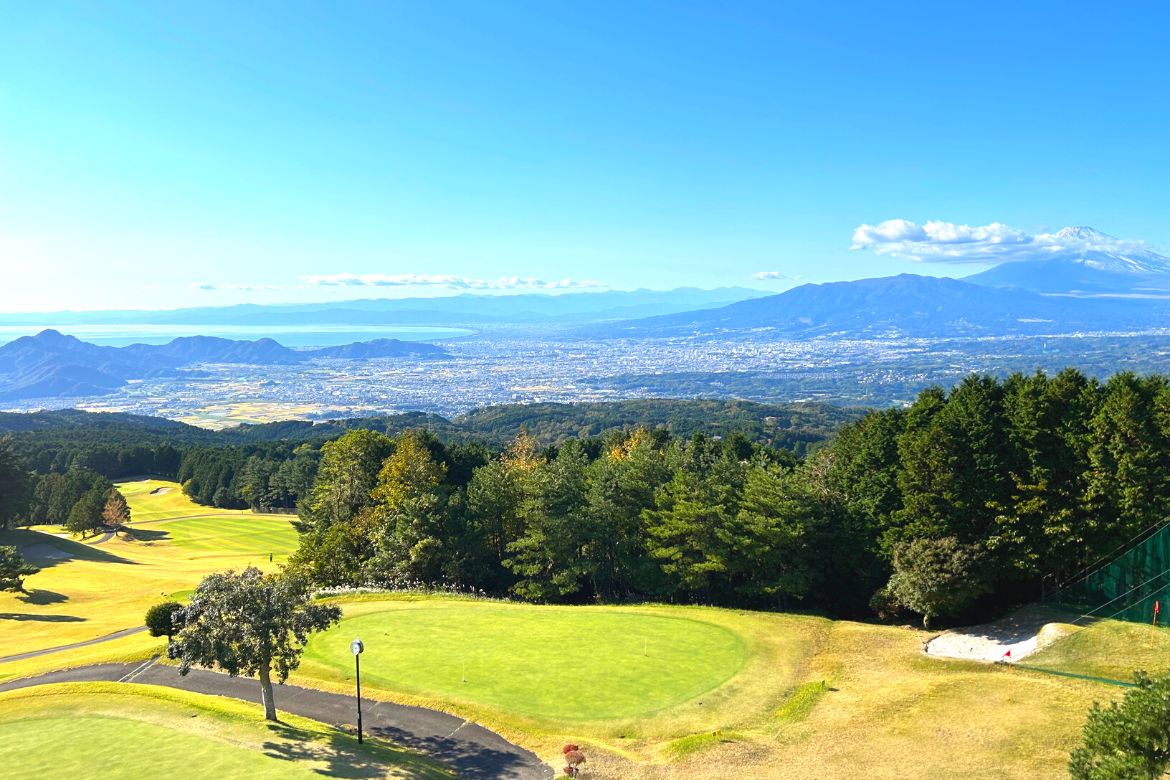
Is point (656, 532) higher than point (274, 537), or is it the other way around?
point (656, 532)

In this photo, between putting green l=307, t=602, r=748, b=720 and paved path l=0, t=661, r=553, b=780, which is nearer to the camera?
Answer: paved path l=0, t=661, r=553, b=780

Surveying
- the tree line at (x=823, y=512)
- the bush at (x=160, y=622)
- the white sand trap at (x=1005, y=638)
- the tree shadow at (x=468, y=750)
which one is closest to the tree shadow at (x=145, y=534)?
the tree line at (x=823, y=512)

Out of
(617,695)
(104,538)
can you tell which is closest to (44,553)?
(104,538)

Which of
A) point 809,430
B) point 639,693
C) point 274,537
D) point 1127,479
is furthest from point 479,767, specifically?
point 809,430

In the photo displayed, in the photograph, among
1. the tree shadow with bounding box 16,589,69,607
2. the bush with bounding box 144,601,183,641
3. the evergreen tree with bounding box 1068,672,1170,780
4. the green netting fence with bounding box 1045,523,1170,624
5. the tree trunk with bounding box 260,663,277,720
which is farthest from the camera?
the tree shadow with bounding box 16,589,69,607

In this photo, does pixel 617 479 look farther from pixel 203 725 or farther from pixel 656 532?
pixel 203 725

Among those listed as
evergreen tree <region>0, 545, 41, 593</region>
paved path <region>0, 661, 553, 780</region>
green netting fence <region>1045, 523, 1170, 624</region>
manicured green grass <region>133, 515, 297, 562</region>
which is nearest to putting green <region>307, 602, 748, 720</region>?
paved path <region>0, 661, 553, 780</region>

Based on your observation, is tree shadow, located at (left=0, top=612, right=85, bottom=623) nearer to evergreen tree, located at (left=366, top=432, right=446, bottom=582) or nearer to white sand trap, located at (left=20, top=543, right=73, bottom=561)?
evergreen tree, located at (left=366, top=432, right=446, bottom=582)
